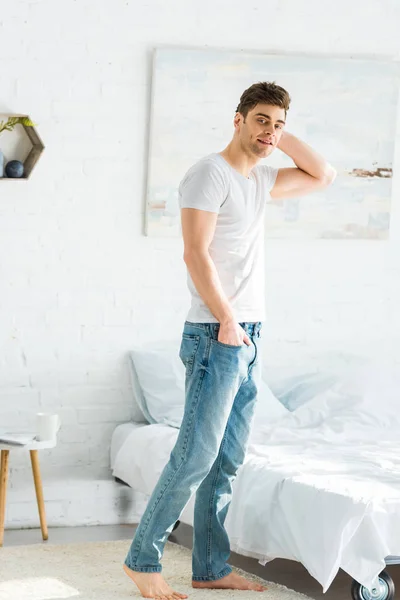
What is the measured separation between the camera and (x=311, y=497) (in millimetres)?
3271

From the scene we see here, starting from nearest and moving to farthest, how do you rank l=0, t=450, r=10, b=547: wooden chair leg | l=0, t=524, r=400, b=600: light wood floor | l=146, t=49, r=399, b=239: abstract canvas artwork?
l=0, t=524, r=400, b=600: light wood floor → l=0, t=450, r=10, b=547: wooden chair leg → l=146, t=49, r=399, b=239: abstract canvas artwork

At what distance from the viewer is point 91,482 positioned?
4609mm

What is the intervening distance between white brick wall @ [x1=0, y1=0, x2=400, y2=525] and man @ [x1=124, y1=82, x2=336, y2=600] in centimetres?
129

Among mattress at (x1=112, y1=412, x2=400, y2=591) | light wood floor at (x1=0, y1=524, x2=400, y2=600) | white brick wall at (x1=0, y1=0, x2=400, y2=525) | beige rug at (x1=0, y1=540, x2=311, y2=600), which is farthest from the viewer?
white brick wall at (x1=0, y1=0, x2=400, y2=525)

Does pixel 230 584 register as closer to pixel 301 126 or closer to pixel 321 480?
pixel 321 480

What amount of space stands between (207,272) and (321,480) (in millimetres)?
810

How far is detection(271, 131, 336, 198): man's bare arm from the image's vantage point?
11.5ft

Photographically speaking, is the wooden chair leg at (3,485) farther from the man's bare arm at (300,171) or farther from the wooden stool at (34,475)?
the man's bare arm at (300,171)

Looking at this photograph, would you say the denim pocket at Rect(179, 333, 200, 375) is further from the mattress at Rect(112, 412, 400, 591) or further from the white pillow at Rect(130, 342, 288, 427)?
the white pillow at Rect(130, 342, 288, 427)

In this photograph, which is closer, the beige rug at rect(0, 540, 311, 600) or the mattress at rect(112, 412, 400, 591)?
the mattress at rect(112, 412, 400, 591)

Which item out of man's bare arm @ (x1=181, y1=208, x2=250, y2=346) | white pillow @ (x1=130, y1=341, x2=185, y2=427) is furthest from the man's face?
white pillow @ (x1=130, y1=341, x2=185, y2=427)

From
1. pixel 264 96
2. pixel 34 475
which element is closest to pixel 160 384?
pixel 34 475

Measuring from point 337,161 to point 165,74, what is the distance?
0.96m

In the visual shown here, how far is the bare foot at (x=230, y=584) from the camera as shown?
11.3ft
